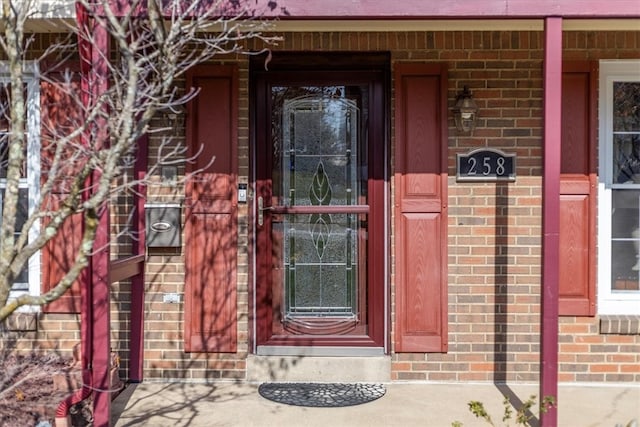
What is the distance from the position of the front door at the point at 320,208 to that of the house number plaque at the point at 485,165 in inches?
23.6

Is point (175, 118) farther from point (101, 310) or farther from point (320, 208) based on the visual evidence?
point (101, 310)

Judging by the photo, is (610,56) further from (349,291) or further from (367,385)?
(367,385)


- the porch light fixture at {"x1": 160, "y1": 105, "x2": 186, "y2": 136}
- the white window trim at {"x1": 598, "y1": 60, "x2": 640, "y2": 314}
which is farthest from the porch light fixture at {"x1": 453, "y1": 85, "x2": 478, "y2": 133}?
the porch light fixture at {"x1": 160, "y1": 105, "x2": 186, "y2": 136}

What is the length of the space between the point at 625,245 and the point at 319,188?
2378 millimetres

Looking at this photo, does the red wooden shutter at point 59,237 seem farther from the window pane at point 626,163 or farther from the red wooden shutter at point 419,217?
the window pane at point 626,163

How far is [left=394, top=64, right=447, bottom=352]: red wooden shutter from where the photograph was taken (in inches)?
172

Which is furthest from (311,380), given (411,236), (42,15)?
(42,15)

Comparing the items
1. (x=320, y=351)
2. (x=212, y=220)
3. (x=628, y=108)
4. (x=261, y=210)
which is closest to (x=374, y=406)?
(x=320, y=351)

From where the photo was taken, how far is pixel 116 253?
175 inches

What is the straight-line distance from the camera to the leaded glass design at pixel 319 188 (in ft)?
14.9

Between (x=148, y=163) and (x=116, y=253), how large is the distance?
0.73 metres

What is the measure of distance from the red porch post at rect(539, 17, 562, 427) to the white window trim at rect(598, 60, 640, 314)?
133cm

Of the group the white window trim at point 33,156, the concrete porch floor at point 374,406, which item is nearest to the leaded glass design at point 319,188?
the concrete porch floor at point 374,406

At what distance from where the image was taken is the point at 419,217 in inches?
173
